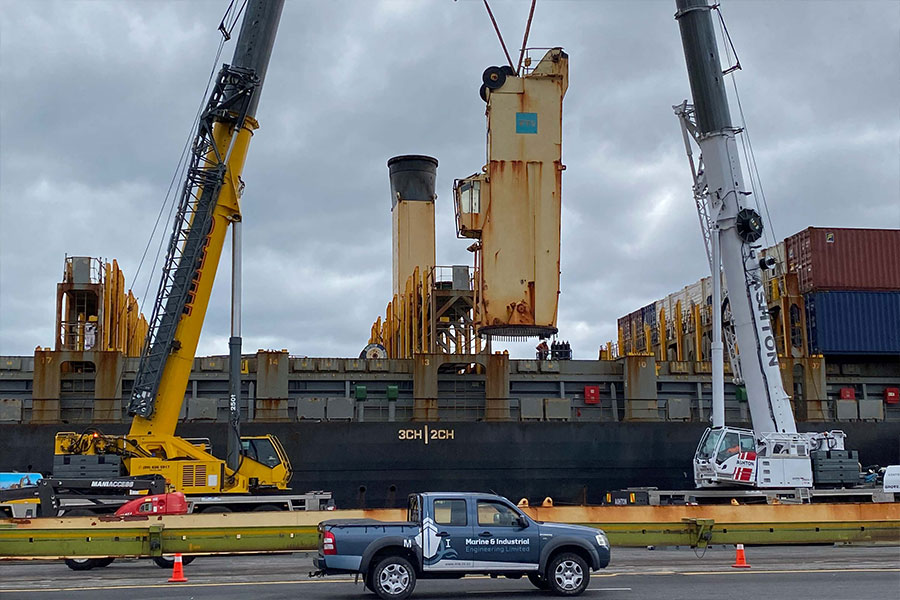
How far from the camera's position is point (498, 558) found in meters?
13.7

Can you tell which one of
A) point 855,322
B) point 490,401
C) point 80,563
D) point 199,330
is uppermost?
point 855,322

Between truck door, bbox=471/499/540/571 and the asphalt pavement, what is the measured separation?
0.60 m

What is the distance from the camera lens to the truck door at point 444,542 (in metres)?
13.5

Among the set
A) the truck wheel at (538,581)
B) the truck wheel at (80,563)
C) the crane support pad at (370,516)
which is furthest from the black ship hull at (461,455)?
the truck wheel at (538,581)

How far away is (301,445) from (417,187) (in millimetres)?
24071

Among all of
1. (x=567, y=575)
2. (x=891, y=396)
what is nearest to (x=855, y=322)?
(x=891, y=396)

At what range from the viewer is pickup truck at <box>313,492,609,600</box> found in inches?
525

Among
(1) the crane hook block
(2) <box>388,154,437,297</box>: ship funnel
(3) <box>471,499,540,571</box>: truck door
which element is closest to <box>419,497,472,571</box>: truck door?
(3) <box>471,499,540,571</box>: truck door

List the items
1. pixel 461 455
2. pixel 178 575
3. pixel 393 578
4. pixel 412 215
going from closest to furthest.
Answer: pixel 393 578 → pixel 178 575 → pixel 461 455 → pixel 412 215

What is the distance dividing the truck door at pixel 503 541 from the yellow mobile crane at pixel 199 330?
1111 cm

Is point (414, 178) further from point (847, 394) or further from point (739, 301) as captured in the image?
point (739, 301)

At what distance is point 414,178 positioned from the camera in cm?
5359

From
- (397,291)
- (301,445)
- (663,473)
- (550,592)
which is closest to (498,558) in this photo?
(550,592)

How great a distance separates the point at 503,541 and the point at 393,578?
1732 millimetres
